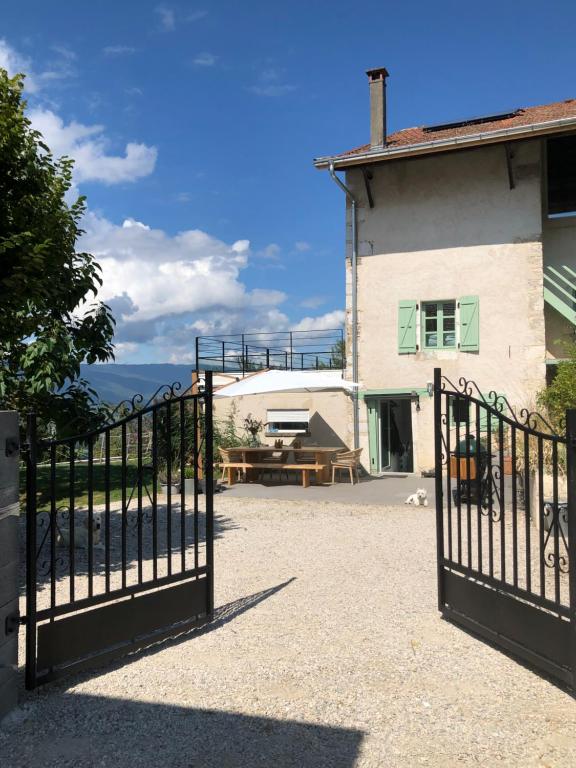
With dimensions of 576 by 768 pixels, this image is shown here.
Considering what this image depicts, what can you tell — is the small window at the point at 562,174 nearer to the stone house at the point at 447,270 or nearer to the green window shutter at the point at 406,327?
the stone house at the point at 447,270

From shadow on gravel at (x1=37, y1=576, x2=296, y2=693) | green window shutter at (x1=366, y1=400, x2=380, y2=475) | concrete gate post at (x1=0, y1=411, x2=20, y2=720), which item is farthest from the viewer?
green window shutter at (x1=366, y1=400, x2=380, y2=475)

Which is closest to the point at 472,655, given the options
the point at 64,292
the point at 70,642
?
the point at 70,642

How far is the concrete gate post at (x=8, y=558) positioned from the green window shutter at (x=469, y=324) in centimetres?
1278

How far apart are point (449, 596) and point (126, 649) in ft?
7.96

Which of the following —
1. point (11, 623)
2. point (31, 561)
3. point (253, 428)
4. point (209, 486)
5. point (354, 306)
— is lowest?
point (11, 623)

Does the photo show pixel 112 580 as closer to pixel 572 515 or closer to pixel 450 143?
pixel 572 515

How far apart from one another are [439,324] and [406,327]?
0.79 m

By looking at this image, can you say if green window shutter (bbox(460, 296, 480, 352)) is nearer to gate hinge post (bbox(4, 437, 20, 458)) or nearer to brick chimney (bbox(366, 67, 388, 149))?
brick chimney (bbox(366, 67, 388, 149))

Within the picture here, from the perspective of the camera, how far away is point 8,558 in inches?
138

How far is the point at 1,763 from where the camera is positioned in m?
3.01

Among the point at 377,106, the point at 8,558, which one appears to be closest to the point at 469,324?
the point at 377,106

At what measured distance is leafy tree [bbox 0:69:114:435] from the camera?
5453 mm

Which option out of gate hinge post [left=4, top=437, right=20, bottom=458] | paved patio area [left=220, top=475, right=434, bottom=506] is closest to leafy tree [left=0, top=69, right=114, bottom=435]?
gate hinge post [left=4, top=437, right=20, bottom=458]

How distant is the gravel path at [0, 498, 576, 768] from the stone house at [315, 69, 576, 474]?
394 inches
